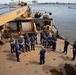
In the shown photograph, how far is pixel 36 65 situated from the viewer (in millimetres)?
11797

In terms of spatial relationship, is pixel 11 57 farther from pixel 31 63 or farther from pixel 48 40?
pixel 48 40

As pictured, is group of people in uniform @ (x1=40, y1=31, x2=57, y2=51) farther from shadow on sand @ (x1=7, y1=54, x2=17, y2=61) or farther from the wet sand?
shadow on sand @ (x1=7, y1=54, x2=17, y2=61)

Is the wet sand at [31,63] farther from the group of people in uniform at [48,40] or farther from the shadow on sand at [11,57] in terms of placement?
the group of people in uniform at [48,40]

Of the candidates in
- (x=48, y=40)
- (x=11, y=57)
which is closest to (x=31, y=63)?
(x=11, y=57)

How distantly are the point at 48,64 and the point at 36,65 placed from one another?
854mm

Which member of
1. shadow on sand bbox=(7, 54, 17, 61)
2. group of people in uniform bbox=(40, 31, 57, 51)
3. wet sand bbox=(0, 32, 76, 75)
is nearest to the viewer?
wet sand bbox=(0, 32, 76, 75)

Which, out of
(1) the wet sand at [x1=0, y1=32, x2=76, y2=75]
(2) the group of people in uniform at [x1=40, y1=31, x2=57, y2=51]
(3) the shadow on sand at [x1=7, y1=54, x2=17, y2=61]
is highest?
(2) the group of people in uniform at [x1=40, y1=31, x2=57, y2=51]

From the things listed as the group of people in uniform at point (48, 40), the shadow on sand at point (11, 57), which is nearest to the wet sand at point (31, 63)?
the shadow on sand at point (11, 57)

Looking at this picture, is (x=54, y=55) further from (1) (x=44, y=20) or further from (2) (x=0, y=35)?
(1) (x=44, y=20)

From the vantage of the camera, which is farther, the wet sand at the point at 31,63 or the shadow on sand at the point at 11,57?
the shadow on sand at the point at 11,57

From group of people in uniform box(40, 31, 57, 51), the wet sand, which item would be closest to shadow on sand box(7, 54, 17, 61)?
the wet sand

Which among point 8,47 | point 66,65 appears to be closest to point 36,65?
point 66,65

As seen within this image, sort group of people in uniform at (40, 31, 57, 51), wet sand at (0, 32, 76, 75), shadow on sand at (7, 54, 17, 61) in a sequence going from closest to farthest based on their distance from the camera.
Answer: wet sand at (0, 32, 76, 75) < shadow on sand at (7, 54, 17, 61) < group of people in uniform at (40, 31, 57, 51)

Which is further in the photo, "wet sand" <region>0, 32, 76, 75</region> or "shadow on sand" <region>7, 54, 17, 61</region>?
"shadow on sand" <region>7, 54, 17, 61</region>
